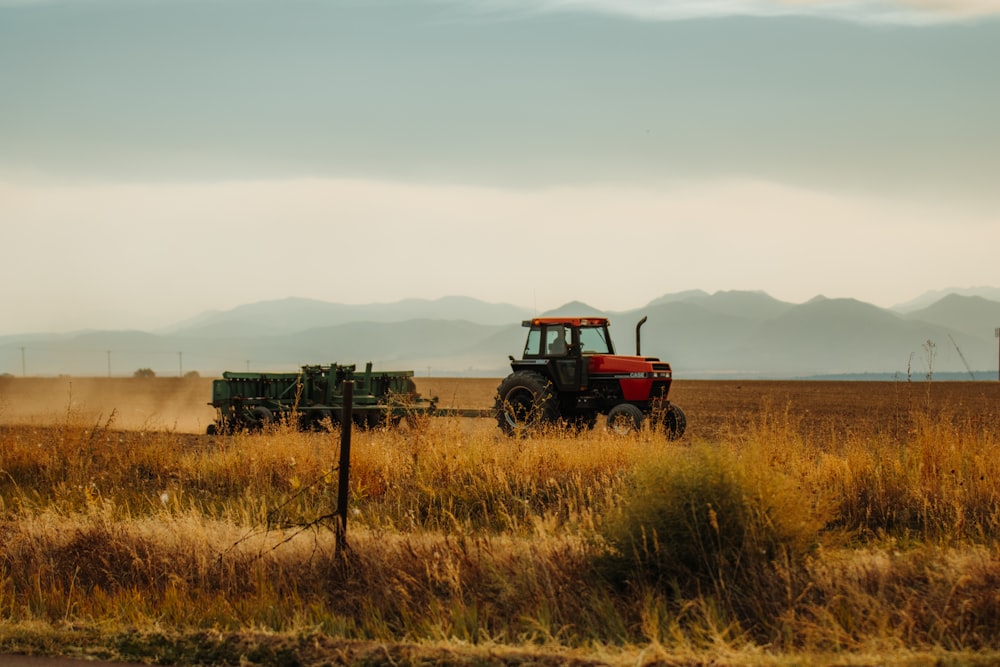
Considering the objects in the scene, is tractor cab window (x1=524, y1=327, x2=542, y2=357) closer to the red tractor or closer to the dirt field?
the red tractor

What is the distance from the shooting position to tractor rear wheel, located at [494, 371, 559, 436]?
2082 centimetres

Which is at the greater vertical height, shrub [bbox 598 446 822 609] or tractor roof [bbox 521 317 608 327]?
tractor roof [bbox 521 317 608 327]

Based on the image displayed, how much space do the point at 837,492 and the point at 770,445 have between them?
6.24 feet

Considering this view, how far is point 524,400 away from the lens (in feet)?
69.8

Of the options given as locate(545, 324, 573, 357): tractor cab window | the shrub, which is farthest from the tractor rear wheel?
the shrub

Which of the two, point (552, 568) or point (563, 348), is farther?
point (563, 348)

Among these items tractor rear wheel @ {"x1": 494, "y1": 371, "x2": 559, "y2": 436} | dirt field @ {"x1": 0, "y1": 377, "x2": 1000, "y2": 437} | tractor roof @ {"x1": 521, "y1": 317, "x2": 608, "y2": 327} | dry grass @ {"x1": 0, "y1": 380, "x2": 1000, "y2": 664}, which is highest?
tractor roof @ {"x1": 521, "y1": 317, "x2": 608, "y2": 327}

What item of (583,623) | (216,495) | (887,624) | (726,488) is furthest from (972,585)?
(216,495)

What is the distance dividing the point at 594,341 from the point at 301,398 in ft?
24.2

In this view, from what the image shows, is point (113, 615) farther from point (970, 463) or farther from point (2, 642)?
point (970, 463)

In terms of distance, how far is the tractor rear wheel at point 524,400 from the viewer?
20823mm


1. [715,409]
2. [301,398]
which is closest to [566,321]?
[301,398]

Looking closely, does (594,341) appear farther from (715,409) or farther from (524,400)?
(715,409)

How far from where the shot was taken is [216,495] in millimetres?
14914
